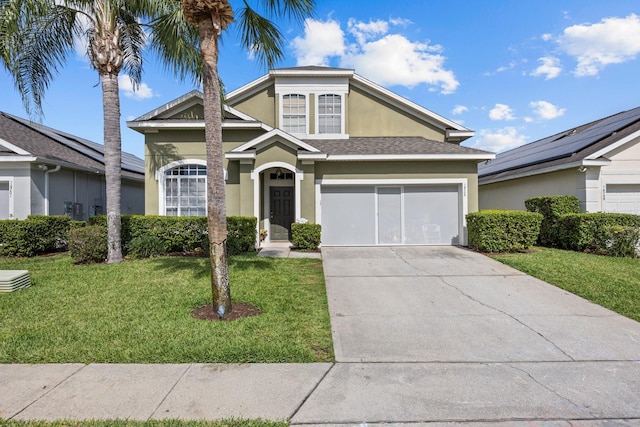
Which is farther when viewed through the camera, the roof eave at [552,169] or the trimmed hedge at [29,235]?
the roof eave at [552,169]

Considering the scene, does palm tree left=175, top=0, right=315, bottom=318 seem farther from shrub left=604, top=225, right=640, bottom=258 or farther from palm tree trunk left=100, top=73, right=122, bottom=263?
shrub left=604, top=225, right=640, bottom=258

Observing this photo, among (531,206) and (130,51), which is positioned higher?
(130,51)

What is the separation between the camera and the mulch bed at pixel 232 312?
541 centimetres

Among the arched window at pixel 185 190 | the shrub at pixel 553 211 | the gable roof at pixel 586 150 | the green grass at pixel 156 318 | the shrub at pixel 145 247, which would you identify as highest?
the gable roof at pixel 586 150

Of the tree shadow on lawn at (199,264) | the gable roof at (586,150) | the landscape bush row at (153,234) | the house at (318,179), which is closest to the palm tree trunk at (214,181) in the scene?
the tree shadow on lawn at (199,264)

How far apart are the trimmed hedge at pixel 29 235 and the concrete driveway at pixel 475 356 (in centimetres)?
995

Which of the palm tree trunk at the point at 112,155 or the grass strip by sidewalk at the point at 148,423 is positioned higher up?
the palm tree trunk at the point at 112,155

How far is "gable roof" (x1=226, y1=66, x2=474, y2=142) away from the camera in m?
14.3

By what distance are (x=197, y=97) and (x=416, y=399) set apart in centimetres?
1234

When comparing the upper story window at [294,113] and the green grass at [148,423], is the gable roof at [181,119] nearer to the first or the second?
the upper story window at [294,113]

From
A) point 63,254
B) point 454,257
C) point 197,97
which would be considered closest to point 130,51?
point 197,97

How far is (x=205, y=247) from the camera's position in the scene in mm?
10641

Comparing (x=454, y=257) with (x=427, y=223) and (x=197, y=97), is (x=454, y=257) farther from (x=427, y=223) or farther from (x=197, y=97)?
(x=197, y=97)

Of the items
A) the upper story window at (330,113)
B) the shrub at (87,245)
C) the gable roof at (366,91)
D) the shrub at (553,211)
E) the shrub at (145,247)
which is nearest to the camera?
the shrub at (87,245)
